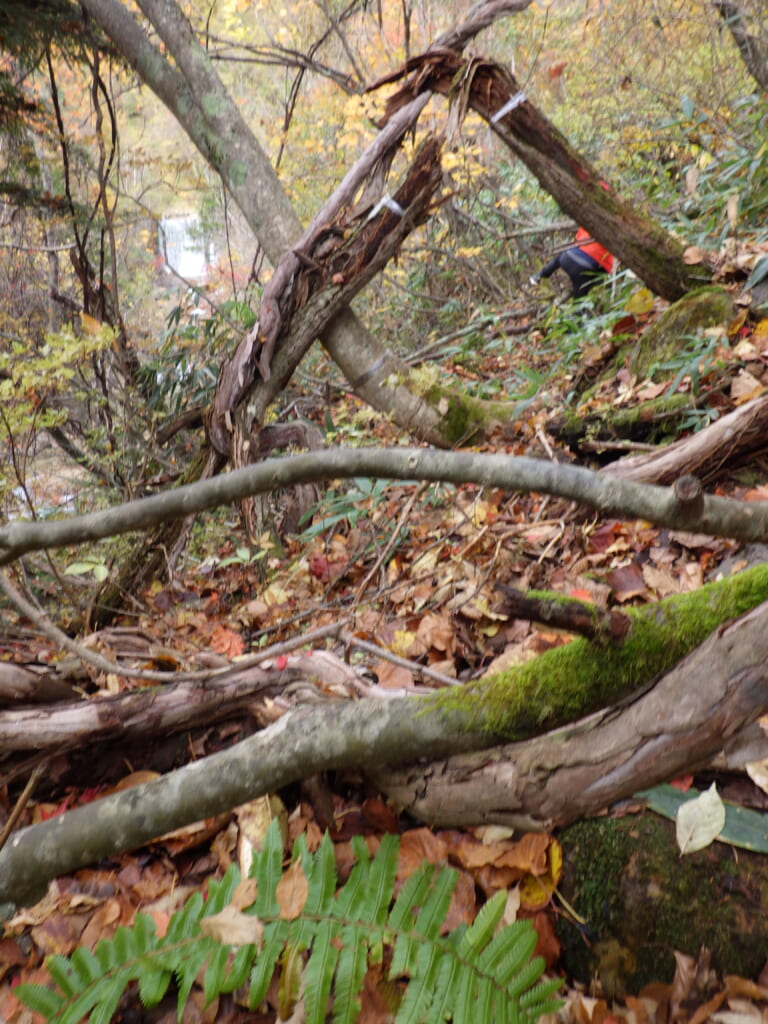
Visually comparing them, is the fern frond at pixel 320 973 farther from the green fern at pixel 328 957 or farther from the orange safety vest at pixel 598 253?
the orange safety vest at pixel 598 253

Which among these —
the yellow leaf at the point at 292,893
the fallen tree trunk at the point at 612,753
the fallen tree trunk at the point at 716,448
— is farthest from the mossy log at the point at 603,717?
the fallen tree trunk at the point at 716,448

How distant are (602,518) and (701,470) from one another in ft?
1.60

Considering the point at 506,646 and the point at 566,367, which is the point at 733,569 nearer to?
the point at 506,646

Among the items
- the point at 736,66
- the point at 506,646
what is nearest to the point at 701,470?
the point at 506,646

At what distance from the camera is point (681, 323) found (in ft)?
12.8

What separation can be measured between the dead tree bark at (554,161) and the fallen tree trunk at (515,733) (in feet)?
10.7

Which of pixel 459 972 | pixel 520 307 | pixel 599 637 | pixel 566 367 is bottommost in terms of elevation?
pixel 459 972

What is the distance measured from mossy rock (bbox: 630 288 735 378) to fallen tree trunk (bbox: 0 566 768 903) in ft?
8.31

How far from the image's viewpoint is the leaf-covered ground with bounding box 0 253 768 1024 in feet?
5.04

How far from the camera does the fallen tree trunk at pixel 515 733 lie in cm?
145

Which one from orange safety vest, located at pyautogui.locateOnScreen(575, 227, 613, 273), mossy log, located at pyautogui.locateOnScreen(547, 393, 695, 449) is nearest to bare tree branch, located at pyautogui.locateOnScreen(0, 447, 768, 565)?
mossy log, located at pyautogui.locateOnScreen(547, 393, 695, 449)

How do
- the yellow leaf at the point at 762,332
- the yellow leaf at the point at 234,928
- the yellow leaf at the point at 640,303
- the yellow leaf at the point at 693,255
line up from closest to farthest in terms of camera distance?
1. the yellow leaf at the point at 234,928
2. the yellow leaf at the point at 762,332
3. the yellow leaf at the point at 693,255
4. the yellow leaf at the point at 640,303

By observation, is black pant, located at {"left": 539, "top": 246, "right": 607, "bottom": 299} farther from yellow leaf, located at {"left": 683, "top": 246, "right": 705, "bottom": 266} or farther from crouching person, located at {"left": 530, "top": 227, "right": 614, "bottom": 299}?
yellow leaf, located at {"left": 683, "top": 246, "right": 705, "bottom": 266}

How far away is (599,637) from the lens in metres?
1.54
